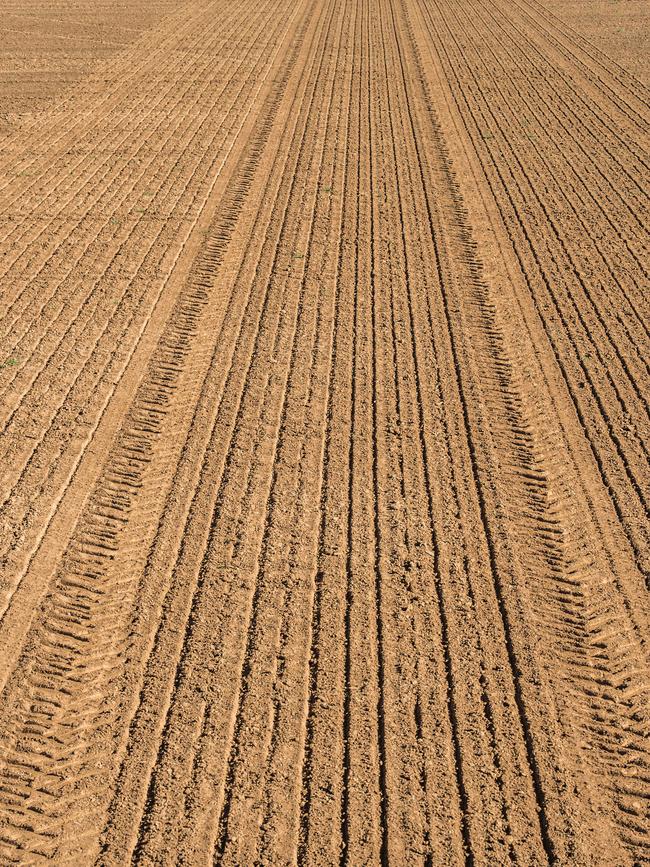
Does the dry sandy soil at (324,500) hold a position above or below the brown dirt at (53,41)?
below

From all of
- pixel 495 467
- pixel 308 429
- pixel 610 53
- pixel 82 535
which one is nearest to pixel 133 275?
pixel 308 429

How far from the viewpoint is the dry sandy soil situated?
5645mm

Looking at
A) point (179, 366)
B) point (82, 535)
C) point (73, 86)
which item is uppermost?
point (73, 86)

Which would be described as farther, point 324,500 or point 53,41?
point 53,41

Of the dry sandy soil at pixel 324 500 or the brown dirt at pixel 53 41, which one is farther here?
the brown dirt at pixel 53 41

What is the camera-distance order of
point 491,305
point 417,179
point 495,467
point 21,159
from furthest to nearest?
point 21,159
point 417,179
point 491,305
point 495,467

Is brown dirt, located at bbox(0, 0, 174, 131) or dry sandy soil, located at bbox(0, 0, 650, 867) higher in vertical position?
brown dirt, located at bbox(0, 0, 174, 131)

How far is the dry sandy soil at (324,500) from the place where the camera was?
564 centimetres

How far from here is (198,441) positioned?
8688mm

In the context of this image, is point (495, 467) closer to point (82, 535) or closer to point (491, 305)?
point (491, 305)

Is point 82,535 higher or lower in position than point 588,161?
lower

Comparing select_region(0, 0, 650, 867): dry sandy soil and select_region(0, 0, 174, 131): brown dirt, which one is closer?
select_region(0, 0, 650, 867): dry sandy soil

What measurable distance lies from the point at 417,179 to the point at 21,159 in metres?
7.61

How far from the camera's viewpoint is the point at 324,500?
7.97 metres
